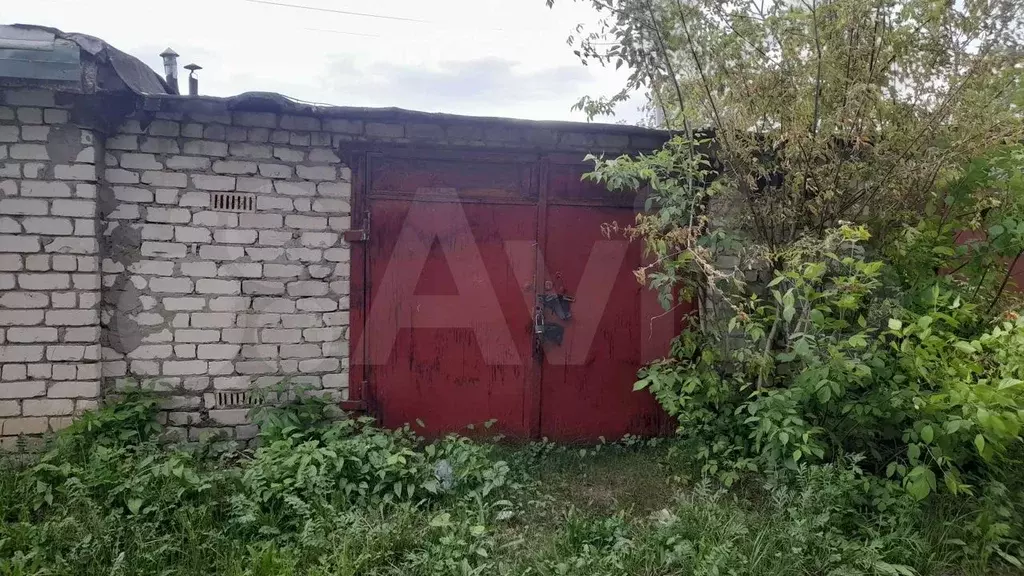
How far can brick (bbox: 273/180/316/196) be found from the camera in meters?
4.13

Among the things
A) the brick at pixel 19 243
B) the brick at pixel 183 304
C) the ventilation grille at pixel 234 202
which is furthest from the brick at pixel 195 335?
the brick at pixel 19 243

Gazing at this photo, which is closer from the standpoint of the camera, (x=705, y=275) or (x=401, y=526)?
(x=401, y=526)

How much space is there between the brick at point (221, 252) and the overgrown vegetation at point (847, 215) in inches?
100

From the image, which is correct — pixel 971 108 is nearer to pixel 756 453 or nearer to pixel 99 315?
pixel 756 453

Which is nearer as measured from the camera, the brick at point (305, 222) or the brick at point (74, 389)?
the brick at point (74, 389)

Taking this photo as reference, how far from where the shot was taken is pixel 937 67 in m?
3.75

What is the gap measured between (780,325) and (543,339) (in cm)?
169

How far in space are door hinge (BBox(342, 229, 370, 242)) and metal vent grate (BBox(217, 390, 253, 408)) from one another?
130 cm

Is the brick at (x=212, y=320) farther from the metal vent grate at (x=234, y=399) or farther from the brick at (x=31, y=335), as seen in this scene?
the brick at (x=31, y=335)

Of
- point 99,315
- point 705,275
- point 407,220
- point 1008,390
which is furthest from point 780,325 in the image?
point 99,315

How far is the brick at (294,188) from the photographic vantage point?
4.13m

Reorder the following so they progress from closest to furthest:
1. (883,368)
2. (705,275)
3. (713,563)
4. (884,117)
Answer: (713,563)
(883,368)
(884,117)
(705,275)

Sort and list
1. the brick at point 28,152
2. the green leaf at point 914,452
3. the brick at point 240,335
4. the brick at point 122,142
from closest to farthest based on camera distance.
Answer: the green leaf at point 914,452 < the brick at point 28,152 < the brick at point 122,142 < the brick at point 240,335

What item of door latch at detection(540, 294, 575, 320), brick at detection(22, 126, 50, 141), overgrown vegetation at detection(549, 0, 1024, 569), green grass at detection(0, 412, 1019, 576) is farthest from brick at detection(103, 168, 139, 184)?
A: overgrown vegetation at detection(549, 0, 1024, 569)
